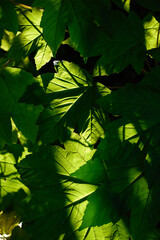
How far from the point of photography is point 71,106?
0.93 meters

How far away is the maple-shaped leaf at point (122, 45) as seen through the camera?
0.79 m

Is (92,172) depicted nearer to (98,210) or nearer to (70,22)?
(98,210)

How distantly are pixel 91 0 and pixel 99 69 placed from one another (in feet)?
0.86

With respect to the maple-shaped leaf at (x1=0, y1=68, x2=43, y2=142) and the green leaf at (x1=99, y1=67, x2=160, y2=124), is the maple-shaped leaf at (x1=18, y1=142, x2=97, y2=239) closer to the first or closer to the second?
the maple-shaped leaf at (x1=0, y1=68, x2=43, y2=142)

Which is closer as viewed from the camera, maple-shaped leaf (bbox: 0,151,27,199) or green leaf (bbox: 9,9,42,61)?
green leaf (bbox: 9,9,42,61)

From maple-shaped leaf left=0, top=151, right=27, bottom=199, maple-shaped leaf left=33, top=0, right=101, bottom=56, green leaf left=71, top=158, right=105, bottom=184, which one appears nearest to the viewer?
maple-shaped leaf left=33, top=0, right=101, bottom=56

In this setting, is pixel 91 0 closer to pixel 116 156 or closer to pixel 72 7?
pixel 72 7

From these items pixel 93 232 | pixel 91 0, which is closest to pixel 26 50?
pixel 91 0

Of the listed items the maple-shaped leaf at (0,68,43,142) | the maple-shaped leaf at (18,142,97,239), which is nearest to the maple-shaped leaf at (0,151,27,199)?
the maple-shaped leaf at (18,142,97,239)

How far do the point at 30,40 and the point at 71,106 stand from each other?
351mm

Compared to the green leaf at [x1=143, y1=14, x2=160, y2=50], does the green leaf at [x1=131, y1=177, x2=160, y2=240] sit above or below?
below

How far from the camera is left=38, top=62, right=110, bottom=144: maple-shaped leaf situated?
0.92 meters

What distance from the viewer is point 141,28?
0.81m

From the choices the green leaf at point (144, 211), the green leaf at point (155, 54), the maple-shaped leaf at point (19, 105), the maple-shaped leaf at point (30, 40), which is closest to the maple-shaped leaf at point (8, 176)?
the maple-shaped leaf at point (19, 105)
